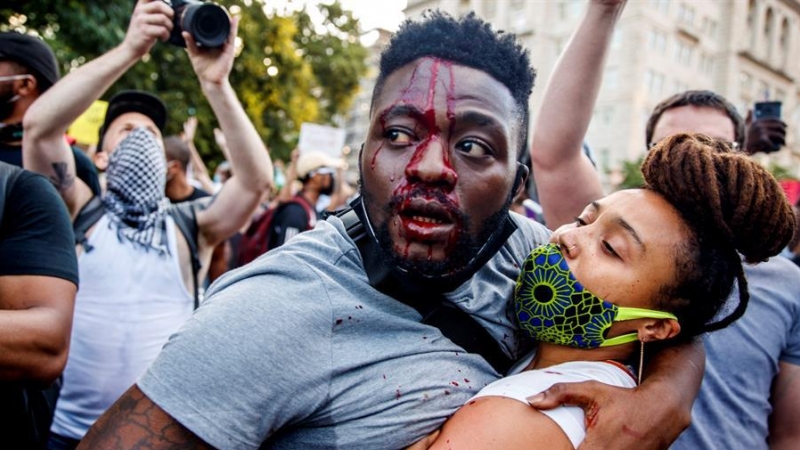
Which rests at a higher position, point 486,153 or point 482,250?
point 486,153

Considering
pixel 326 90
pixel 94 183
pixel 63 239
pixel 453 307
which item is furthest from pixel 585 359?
pixel 326 90

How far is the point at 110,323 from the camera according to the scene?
2996mm

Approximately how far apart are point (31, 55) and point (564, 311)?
2585 millimetres

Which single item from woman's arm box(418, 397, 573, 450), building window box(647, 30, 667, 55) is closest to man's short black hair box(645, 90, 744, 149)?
woman's arm box(418, 397, 573, 450)

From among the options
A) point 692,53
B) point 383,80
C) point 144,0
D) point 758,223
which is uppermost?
point 144,0

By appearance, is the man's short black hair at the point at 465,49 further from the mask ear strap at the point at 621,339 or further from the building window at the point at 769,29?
the building window at the point at 769,29

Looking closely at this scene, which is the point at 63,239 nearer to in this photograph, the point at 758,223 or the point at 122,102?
the point at 122,102

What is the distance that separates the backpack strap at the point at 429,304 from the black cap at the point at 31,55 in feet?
6.61

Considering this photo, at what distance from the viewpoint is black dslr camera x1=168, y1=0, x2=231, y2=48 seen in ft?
9.41

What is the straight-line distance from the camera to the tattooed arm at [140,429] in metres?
1.32

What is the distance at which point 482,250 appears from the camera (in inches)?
67.1

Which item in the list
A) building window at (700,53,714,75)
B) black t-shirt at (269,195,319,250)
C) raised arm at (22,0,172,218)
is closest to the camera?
raised arm at (22,0,172,218)

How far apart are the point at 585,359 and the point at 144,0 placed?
2.42 meters

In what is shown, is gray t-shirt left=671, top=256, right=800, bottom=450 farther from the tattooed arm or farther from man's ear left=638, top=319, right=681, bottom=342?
the tattooed arm
